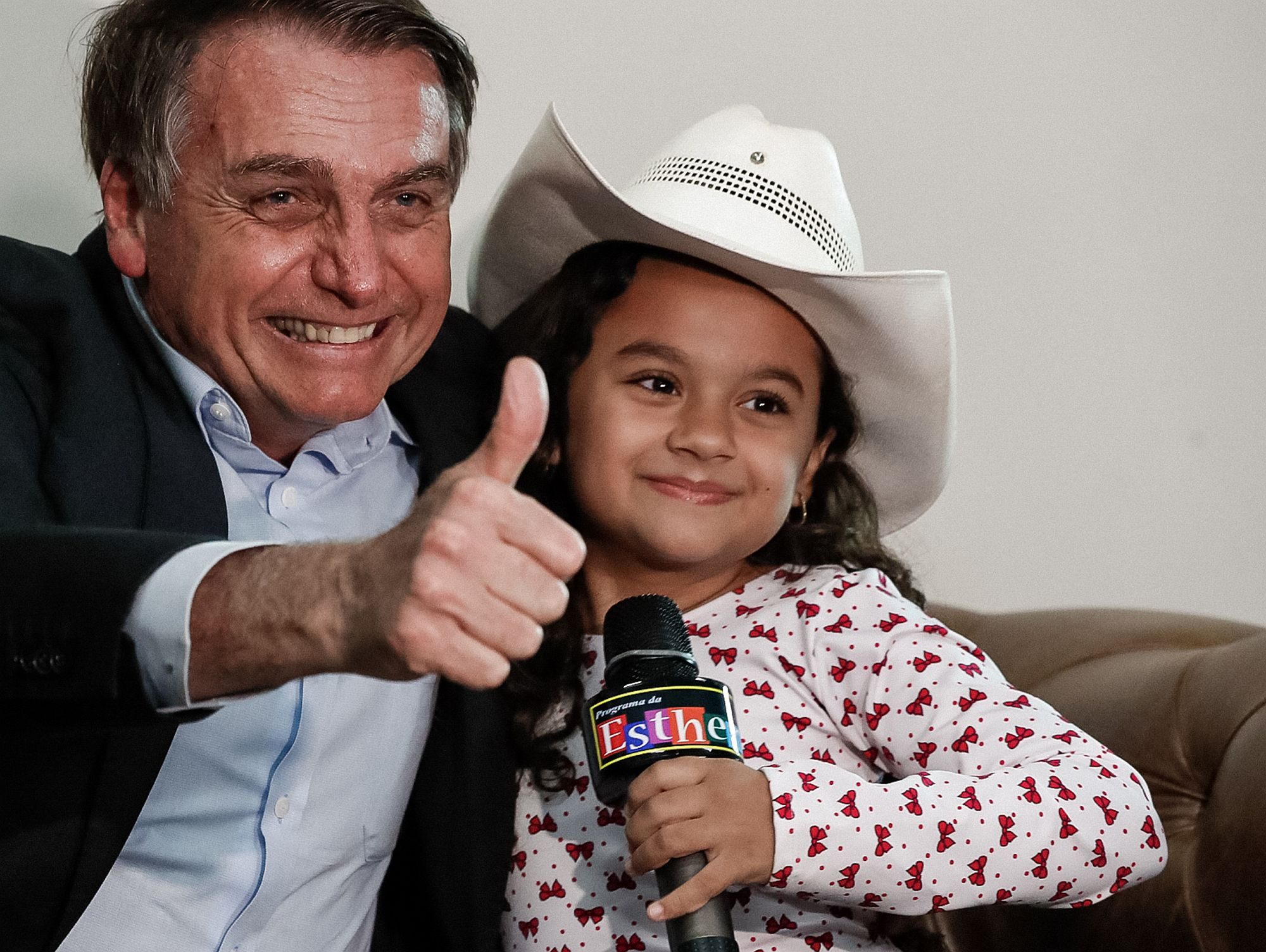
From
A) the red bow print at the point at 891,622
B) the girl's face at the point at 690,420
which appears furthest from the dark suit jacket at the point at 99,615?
the red bow print at the point at 891,622

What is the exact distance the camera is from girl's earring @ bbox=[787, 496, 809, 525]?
1.81 m

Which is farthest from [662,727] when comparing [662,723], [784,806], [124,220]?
[124,220]

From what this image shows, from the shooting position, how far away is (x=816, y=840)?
1315 millimetres

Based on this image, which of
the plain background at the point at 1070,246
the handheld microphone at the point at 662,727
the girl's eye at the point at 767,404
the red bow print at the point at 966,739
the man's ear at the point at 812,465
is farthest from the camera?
the plain background at the point at 1070,246

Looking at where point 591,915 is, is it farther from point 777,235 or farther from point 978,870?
point 777,235

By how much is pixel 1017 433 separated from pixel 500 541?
1.64 metres

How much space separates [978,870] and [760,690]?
33 centimetres

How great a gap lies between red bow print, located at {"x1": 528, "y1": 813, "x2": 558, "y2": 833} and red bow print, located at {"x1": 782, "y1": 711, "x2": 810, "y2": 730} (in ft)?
0.93

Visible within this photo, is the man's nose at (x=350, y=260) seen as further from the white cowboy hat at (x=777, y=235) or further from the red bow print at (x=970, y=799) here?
the red bow print at (x=970, y=799)

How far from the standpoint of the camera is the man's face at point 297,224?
1.48m

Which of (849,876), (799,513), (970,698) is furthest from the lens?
(799,513)

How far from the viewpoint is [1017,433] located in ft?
7.64

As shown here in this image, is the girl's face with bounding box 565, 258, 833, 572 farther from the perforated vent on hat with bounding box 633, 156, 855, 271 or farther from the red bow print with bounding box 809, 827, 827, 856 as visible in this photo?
the red bow print with bounding box 809, 827, 827, 856

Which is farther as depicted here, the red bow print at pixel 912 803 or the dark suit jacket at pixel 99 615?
the red bow print at pixel 912 803
